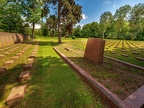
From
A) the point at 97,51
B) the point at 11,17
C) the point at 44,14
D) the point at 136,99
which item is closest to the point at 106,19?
the point at 44,14

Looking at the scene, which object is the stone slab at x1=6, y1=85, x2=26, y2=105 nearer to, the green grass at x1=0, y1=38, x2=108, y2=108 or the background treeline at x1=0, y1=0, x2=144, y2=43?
the green grass at x1=0, y1=38, x2=108, y2=108

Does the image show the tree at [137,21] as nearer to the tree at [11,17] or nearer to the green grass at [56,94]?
the green grass at [56,94]

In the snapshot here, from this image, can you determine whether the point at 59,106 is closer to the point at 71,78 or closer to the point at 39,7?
the point at 71,78

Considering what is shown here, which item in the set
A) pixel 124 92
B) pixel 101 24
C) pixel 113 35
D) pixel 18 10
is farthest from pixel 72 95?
pixel 101 24

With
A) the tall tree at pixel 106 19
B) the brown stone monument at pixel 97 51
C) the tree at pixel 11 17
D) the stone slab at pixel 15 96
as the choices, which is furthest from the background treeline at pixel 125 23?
the stone slab at pixel 15 96

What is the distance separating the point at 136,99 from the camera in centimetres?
161

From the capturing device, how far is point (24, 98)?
1.74 meters

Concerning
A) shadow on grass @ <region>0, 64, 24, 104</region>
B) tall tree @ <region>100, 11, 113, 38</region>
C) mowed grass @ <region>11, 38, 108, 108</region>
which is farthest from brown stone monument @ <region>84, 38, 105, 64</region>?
tall tree @ <region>100, 11, 113, 38</region>

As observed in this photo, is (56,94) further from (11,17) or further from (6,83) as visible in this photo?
(11,17)

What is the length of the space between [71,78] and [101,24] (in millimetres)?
44860

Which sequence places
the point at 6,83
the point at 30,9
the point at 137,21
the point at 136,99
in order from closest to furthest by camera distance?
the point at 136,99, the point at 6,83, the point at 30,9, the point at 137,21

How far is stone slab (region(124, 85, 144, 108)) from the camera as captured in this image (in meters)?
1.47

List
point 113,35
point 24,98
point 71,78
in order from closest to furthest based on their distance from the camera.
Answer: point 24,98 → point 71,78 → point 113,35

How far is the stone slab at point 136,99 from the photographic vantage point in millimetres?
1468
